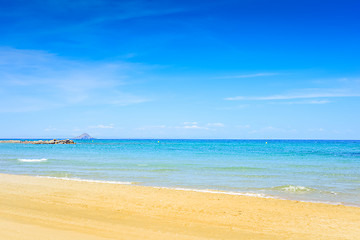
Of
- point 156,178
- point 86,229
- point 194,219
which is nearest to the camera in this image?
point 86,229

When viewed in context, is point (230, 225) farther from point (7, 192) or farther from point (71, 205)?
point (7, 192)

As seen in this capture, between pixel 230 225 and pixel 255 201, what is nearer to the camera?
pixel 230 225

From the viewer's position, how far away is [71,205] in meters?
10.4

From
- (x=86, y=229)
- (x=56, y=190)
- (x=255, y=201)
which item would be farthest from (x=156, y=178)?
(x=86, y=229)

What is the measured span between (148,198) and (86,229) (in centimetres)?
463

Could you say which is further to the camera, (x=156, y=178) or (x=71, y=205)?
(x=156, y=178)

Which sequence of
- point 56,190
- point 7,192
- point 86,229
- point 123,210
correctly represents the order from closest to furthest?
1. point 86,229
2. point 123,210
3. point 7,192
4. point 56,190

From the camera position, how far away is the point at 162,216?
912 centimetres

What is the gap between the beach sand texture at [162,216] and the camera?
7344 mm

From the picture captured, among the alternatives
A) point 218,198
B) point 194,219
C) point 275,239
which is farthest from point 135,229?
point 218,198

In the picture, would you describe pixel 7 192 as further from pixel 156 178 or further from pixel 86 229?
pixel 156 178

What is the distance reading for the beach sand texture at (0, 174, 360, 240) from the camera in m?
7.34

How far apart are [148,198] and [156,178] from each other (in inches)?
276

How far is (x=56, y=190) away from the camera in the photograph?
1339 cm
